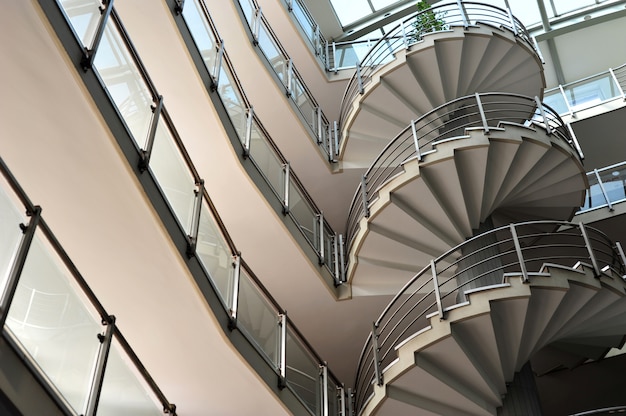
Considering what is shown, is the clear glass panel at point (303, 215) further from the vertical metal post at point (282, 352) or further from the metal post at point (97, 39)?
the metal post at point (97, 39)

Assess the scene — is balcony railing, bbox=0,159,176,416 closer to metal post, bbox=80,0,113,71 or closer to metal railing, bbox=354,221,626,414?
→ metal post, bbox=80,0,113,71

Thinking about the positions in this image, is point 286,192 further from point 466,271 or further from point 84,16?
point 84,16

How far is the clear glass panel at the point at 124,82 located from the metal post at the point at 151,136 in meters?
0.04

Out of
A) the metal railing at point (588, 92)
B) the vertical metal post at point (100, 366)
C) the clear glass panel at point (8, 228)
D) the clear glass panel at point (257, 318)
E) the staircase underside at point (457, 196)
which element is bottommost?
the vertical metal post at point (100, 366)

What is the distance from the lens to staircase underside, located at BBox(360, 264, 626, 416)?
659 centimetres

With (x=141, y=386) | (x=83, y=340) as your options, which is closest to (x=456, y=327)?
(x=141, y=386)

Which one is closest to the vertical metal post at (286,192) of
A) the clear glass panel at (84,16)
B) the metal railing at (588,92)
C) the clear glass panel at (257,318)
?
the clear glass panel at (257,318)

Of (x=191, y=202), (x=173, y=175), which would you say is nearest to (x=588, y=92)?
(x=191, y=202)

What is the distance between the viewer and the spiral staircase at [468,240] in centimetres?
675

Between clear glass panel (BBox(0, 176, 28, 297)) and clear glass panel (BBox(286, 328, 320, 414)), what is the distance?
388cm

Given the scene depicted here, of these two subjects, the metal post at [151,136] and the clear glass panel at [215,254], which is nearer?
the metal post at [151,136]

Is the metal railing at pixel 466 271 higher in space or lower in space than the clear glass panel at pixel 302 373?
higher

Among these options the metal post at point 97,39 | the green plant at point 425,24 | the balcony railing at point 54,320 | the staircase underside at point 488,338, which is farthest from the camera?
the green plant at point 425,24

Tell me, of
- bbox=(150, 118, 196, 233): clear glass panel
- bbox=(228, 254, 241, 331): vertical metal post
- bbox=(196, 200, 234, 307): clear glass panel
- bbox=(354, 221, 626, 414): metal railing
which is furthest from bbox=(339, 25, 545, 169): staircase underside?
bbox=(150, 118, 196, 233): clear glass panel
